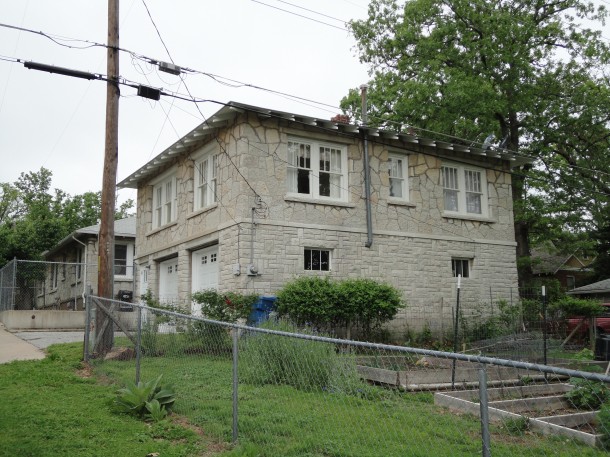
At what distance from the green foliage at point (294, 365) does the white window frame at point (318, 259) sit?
741 centimetres

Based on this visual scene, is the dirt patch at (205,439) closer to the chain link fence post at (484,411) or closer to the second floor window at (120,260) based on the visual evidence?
the chain link fence post at (484,411)

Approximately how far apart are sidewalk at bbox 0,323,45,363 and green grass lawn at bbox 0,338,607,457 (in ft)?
13.0

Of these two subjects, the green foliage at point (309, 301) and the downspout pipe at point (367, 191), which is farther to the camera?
the downspout pipe at point (367, 191)

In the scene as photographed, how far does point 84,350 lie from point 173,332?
411 cm

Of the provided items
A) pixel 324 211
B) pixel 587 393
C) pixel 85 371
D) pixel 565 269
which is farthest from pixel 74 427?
pixel 565 269

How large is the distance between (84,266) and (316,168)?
14637mm

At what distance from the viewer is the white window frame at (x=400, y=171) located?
1756cm

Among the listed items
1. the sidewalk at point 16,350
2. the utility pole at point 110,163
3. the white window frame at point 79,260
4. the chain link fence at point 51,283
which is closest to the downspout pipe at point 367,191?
the utility pole at point 110,163

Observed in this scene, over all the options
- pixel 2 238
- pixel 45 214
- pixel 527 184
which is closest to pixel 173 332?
pixel 527 184

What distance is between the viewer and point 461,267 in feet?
60.7

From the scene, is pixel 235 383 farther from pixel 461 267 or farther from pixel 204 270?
pixel 461 267

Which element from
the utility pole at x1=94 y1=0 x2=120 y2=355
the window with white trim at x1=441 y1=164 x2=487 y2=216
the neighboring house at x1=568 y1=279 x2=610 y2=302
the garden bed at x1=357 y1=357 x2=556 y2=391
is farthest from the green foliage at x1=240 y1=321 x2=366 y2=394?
the neighboring house at x1=568 y1=279 x2=610 y2=302

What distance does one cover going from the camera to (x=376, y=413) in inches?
215

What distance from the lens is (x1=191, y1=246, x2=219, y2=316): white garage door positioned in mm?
16219
